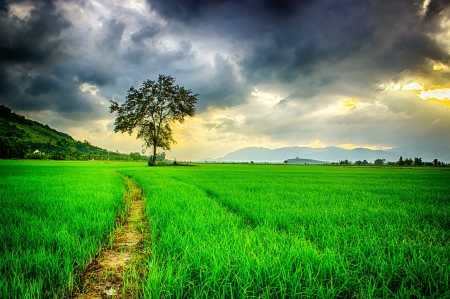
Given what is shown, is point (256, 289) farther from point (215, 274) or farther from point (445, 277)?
point (445, 277)

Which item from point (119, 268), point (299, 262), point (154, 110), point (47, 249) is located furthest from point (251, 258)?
point (154, 110)

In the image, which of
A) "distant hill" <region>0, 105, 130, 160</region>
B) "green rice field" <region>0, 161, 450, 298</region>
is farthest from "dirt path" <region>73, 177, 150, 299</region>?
"distant hill" <region>0, 105, 130, 160</region>

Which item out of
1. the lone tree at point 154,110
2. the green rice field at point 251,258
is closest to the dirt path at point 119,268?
the green rice field at point 251,258

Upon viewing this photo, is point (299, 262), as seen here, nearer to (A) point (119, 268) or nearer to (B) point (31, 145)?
(A) point (119, 268)

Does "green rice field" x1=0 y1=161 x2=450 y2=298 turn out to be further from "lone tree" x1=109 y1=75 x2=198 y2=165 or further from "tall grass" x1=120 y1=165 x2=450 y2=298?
"lone tree" x1=109 y1=75 x2=198 y2=165

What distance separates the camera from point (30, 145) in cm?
9944

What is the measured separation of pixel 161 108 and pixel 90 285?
131 ft

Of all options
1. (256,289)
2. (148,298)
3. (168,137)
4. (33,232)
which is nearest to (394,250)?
(256,289)

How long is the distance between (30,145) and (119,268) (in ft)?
445

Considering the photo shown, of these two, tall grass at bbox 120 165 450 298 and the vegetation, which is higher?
the vegetation

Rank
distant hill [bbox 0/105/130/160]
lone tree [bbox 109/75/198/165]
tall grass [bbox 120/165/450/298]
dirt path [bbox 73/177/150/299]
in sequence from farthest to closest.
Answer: distant hill [bbox 0/105/130/160], lone tree [bbox 109/75/198/165], dirt path [bbox 73/177/150/299], tall grass [bbox 120/165/450/298]

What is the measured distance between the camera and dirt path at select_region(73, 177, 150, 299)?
1.99 metres

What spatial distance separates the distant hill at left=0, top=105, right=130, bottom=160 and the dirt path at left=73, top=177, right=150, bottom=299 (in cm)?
9622

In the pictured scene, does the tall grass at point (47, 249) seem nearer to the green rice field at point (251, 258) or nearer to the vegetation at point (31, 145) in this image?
the green rice field at point (251, 258)
